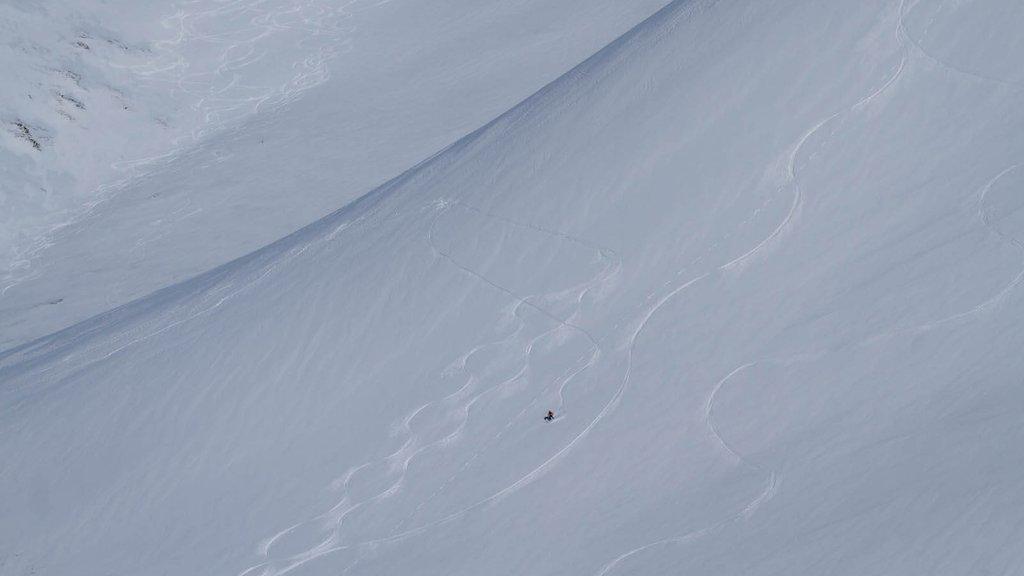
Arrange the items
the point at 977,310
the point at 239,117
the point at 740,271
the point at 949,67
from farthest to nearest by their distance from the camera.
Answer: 1. the point at 239,117
2. the point at 949,67
3. the point at 740,271
4. the point at 977,310

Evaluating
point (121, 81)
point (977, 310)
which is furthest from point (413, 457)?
point (121, 81)

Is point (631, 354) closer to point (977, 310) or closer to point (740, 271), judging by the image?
point (740, 271)

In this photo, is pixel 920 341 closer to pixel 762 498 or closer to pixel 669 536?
pixel 762 498

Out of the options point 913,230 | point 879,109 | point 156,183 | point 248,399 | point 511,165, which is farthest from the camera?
point 156,183

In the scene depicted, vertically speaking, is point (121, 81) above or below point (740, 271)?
above

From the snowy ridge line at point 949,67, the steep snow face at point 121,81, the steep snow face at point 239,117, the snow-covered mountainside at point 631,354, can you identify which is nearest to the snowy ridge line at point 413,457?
the snow-covered mountainside at point 631,354

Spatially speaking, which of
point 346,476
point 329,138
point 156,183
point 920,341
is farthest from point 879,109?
point 156,183

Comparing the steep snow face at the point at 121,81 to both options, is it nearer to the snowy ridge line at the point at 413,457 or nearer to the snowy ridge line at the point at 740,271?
the snowy ridge line at the point at 413,457
